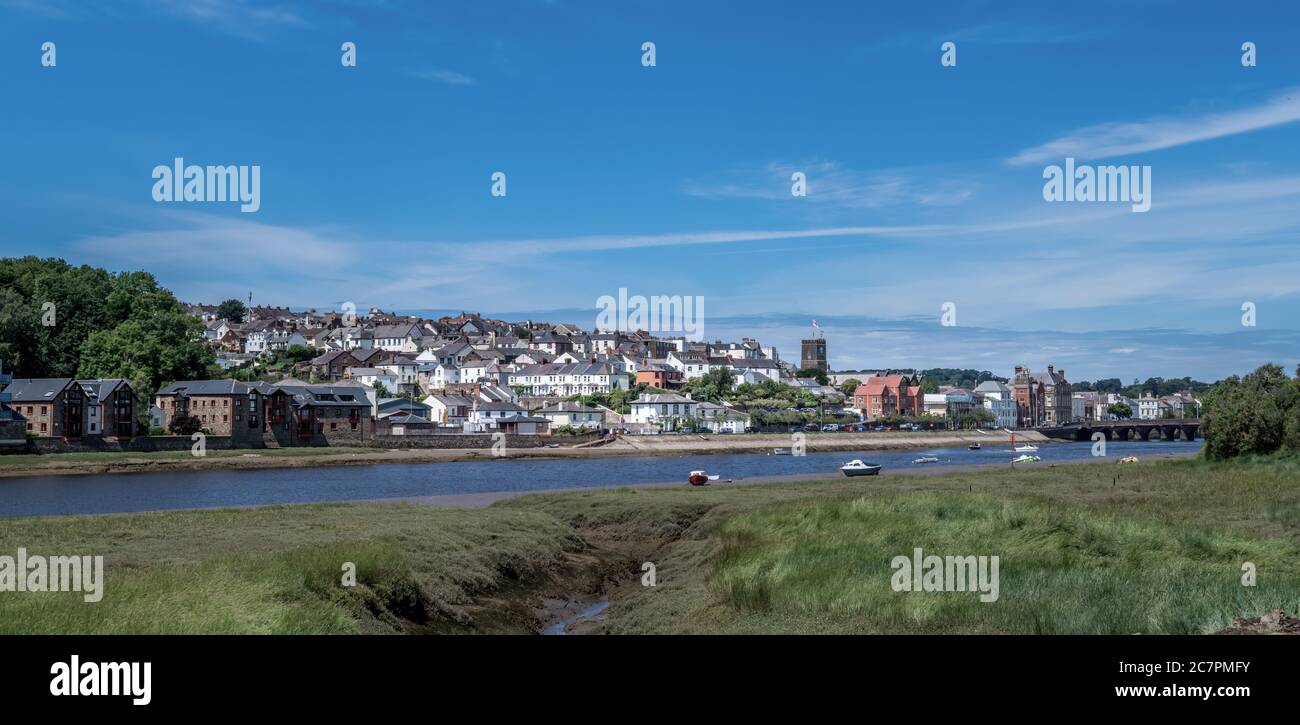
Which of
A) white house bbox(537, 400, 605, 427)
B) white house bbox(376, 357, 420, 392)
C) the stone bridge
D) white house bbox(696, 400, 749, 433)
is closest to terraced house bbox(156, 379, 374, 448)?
white house bbox(537, 400, 605, 427)

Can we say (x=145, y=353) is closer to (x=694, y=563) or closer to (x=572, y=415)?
(x=572, y=415)

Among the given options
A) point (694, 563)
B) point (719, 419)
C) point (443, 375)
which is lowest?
point (694, 563)

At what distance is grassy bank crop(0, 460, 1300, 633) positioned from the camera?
57.3 ft

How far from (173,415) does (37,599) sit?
103 m

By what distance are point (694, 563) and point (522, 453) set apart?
88843 millimetres

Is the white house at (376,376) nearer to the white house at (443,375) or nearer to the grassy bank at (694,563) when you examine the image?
the white house at (443,375)

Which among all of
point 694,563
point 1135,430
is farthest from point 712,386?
point 694,563

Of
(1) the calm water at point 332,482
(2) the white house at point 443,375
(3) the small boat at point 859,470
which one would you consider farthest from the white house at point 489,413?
(3) the small boat at point 859,470

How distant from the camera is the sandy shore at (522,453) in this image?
3465 inches

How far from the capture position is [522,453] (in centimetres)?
11712

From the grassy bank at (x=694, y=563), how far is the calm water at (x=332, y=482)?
21411 millimetres

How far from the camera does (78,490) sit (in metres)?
67.4
